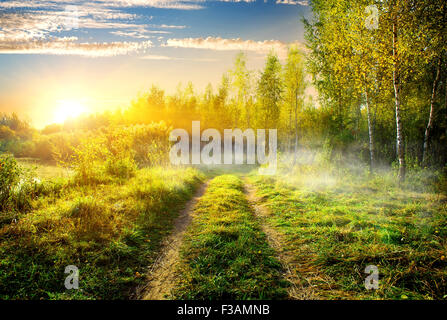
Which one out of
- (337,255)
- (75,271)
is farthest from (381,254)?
(75,271)

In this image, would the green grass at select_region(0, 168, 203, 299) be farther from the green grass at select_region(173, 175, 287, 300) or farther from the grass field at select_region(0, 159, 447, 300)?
the green grass at select_region(173, 175, 287, 300)

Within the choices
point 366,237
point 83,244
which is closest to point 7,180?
point 83,244

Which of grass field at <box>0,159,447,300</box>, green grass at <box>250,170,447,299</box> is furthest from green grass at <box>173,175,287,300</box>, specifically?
green grass at <box>250,170,447,299</box>

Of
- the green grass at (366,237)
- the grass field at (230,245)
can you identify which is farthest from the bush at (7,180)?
the green grass at (366,237)

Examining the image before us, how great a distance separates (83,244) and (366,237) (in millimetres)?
5777

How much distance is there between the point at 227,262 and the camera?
3.82m

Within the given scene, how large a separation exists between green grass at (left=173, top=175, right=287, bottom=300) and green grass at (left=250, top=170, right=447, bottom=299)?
646 millimetres

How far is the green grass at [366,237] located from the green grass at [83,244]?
312 cm

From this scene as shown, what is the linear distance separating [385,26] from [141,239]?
12.1m

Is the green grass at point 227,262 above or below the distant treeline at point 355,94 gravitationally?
below

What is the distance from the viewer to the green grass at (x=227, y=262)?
306 centimetres

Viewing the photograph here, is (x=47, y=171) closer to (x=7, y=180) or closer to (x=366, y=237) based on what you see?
(x=7, y=180)

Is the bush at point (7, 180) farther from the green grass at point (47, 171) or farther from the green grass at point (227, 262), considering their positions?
the green grass at point (227, 262)

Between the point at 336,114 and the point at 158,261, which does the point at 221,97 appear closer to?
the point at 336,114
